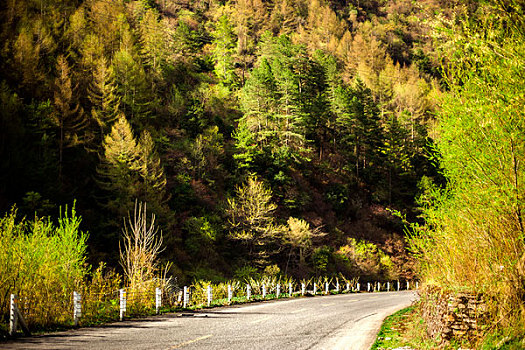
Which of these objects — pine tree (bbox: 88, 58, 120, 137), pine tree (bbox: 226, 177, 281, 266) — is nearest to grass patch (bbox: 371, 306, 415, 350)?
pine tree (bbox: 226, 177, 281, 266)

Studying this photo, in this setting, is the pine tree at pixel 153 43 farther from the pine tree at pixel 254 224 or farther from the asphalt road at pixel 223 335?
the asphalt road at pixel 223 335

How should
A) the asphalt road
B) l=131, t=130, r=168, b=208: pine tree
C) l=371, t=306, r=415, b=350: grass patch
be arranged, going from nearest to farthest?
the asphalt road
l=371, t=306, r=415, b=350: grass patch
l=131, t=130, r=168, b=208: pine tree

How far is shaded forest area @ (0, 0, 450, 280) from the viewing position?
112ft

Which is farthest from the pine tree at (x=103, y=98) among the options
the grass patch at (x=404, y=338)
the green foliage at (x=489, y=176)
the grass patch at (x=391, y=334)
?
the green foliage at (x=489, y=176)

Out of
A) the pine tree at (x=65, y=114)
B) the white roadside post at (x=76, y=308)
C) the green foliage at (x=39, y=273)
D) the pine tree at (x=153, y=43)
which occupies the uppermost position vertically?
the pine tree at (x=153, y=43)

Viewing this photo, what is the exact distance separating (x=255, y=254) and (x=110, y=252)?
41.9ft

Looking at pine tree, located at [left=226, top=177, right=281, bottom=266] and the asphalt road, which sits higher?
pine tree, located at [left=226, top=177, right=281, bottom=266]

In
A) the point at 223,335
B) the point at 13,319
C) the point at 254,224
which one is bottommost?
the point at 223,335

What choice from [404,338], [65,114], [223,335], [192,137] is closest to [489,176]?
[404,338]

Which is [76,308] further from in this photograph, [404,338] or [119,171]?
[119,171]

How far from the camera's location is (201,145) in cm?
4572

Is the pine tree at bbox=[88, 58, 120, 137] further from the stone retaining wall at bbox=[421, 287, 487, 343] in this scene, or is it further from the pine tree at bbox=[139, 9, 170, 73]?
the stone retaining wall at bbox=[421, 287, 487, 343]

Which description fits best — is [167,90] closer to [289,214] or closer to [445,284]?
[289,214]

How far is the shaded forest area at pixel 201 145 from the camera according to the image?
3412cm
